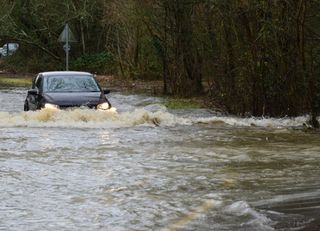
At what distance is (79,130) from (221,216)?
9.25m

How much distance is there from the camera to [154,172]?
35.2 feet

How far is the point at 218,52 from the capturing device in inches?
865

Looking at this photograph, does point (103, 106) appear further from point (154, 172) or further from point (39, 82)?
point (154, 172)

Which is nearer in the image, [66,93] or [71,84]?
[66,93]

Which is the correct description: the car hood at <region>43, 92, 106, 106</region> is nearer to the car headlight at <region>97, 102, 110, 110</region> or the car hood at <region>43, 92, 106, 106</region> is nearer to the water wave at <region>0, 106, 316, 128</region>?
the car headlight at <region>97, 102, 110, 110</region>

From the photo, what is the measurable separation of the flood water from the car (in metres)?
0.30

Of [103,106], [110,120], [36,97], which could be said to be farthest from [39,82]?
[110,120]

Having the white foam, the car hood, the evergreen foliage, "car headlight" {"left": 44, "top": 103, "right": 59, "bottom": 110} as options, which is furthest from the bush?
the white foam

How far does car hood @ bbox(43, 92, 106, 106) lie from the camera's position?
17.4 metres

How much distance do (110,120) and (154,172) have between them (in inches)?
276

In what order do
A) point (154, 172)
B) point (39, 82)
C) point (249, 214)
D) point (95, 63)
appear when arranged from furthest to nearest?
point (95, 63), point (39, 82), point (154, 172), point (249, 214)

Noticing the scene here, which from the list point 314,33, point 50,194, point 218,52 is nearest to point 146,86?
point 218,52

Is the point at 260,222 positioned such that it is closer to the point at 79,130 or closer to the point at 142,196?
the point at 142,196

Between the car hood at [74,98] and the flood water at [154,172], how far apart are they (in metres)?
0.30
